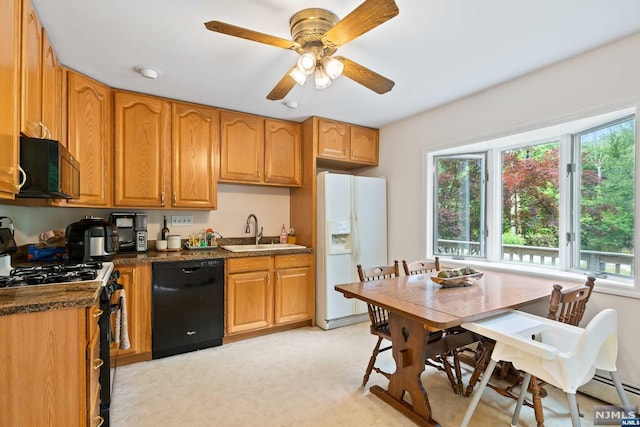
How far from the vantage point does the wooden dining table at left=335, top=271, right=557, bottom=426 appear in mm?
1678

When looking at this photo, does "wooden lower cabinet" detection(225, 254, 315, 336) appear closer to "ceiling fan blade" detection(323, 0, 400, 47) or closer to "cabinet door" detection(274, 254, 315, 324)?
"cabinet door" detection(274, 254, 315, 324)

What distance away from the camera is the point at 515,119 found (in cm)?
261

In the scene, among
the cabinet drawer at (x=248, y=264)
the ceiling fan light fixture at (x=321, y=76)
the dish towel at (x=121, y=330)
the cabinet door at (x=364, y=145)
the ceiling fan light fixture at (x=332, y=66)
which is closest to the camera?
the ceiling fan light fixture at (x=332, y=66)

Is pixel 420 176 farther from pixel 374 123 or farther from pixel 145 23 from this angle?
pixel 145 23

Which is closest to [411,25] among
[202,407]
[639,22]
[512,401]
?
[639,22]

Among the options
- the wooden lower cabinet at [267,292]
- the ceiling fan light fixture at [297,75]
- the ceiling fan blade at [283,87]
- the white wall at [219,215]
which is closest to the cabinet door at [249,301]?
the wooden lower cabinet at [267,292]

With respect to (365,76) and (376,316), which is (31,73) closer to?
(365,76)

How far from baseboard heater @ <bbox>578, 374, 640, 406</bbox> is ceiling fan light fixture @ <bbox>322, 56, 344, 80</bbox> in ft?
8.71

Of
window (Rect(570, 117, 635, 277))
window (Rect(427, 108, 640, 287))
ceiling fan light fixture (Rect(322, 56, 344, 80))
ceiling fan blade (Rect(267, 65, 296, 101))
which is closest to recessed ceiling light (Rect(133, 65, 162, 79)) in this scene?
ceiling fan blade (Rect(267, 65, 296, 101))

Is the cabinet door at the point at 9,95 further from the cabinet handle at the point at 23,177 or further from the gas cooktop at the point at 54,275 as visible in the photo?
the gas cooktop at the point at 54,275

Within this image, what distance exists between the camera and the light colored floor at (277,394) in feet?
6.27

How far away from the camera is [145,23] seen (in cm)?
183

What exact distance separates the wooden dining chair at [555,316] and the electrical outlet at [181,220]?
9.62ft

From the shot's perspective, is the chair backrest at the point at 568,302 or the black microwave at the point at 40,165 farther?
the chair backrest at the point at 568,302
